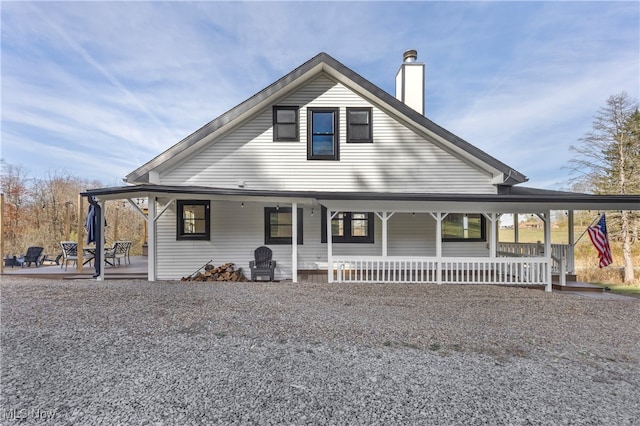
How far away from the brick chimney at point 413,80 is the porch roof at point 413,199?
15.9 ft

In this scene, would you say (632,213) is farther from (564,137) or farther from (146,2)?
(146,2)

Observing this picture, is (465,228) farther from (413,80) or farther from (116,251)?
(116,251)

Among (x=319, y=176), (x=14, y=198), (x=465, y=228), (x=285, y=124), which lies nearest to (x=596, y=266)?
(x=465, y=228)

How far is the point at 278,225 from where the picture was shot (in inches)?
368

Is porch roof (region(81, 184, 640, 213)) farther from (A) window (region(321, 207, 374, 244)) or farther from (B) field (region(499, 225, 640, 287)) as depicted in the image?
(B) field (region(499, 225, 640, 287))

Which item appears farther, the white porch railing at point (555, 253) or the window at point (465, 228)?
the window at point (465, 228)

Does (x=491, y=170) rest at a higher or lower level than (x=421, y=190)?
higher

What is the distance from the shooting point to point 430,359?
346 centimetres

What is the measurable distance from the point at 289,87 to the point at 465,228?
754 cm

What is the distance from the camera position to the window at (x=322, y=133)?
9.34m

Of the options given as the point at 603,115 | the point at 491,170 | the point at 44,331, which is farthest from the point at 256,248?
the point at 603,115

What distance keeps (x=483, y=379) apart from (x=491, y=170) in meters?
7.84

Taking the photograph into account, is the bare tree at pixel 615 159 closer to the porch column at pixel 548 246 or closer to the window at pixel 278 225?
the porch column at pixel 548 246

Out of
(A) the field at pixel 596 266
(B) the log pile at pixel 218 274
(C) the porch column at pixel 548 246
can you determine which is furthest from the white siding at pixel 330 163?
(A) the field at pixel 596 266
